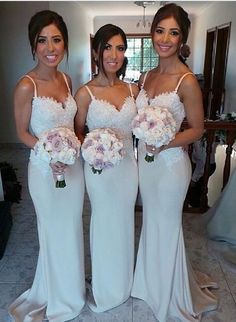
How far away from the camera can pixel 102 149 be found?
137 centimetres

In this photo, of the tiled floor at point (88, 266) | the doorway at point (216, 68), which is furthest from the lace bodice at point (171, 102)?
the doorway at point (216, 68)

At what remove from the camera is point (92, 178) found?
5.32 feet

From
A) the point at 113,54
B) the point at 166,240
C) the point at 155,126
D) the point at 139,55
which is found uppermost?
the point at 139,55

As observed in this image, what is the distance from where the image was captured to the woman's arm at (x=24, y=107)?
1.45 meters

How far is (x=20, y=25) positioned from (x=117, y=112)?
4.04m

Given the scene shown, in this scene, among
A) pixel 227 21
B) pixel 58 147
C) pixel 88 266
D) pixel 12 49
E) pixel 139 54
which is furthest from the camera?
pixel 139 54

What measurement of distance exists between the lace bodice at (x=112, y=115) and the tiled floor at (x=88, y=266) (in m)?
1.07

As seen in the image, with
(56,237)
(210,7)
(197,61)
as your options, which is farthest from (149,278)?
(197,61)

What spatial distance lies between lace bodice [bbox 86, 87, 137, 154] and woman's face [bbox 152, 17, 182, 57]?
299 millimetres

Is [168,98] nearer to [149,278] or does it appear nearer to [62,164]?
[62,164]

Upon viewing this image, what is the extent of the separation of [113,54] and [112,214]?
858 mm

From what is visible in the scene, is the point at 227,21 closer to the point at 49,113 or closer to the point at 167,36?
the point at 167,36

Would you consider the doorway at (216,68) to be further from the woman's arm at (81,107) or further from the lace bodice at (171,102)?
the woman's arm at (81,107)

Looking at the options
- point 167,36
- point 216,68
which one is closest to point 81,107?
point 167,36
